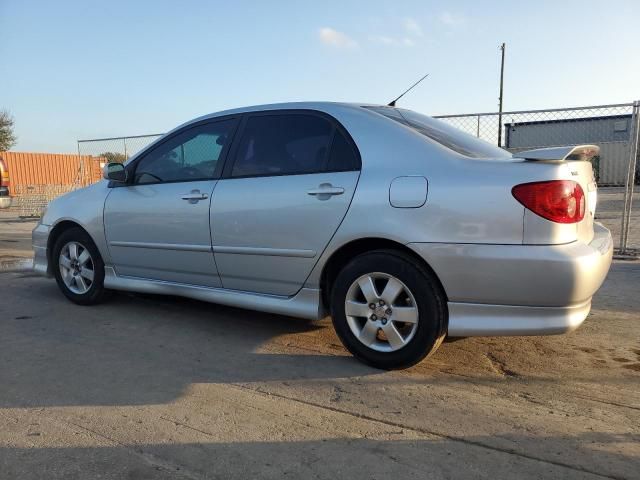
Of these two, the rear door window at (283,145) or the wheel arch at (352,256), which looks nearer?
the wheel arch at (352,256)

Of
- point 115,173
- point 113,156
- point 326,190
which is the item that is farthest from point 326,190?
point 113,156

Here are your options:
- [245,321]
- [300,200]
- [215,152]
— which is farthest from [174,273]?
[300,200]

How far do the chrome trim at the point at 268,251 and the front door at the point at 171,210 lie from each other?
0.16 m

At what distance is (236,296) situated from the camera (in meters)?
3.84

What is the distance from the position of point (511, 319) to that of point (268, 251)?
1595mm

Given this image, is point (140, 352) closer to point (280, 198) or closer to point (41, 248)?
point (280, 198)

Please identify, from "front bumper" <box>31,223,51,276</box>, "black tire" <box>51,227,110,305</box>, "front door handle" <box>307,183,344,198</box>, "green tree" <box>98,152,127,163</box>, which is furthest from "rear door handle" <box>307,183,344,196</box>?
"green tree" <box>98,152,127,163</box>

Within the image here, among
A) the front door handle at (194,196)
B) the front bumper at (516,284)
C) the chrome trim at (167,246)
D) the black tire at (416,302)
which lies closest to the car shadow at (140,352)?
the black tire at (416,302)

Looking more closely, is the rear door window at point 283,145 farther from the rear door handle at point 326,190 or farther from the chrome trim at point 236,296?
the chrome trim at point 236,296

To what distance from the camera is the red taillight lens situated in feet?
8.91

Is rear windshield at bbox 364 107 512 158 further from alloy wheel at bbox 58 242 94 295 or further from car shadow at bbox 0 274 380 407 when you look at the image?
alloy wheel at bbox 58 242 94 295

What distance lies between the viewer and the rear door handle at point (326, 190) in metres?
3.26

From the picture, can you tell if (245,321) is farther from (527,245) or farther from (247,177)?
(527,245)

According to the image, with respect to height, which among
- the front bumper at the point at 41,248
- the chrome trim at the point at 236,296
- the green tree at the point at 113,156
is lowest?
the chrome trim at the point at 236,296
